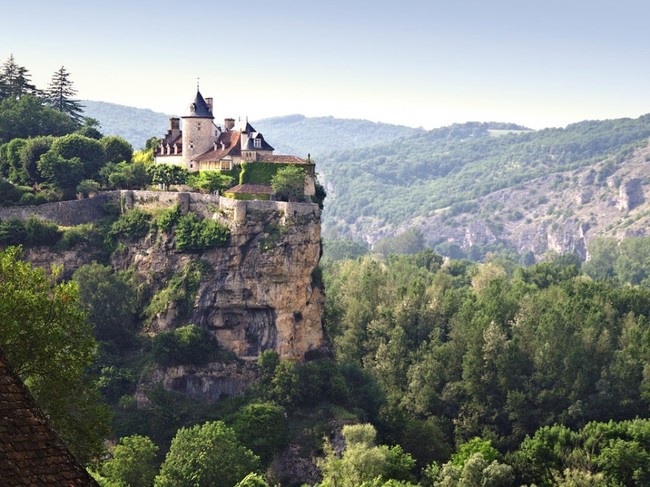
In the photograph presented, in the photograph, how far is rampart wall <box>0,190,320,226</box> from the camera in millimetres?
86125

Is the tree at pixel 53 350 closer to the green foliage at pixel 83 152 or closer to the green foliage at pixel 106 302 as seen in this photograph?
the green foliage at pixel 106 302

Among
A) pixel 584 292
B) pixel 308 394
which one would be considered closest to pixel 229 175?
pixel 308 394

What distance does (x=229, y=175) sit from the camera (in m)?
89.4

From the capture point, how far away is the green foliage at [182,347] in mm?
82375

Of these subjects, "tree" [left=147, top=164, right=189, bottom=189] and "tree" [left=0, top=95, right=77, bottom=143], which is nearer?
"tree" [left=147, top=164, right=189, bottom=189]

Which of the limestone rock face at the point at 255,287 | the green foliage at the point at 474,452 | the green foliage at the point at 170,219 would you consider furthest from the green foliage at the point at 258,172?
the green foliage at the point at 474,452

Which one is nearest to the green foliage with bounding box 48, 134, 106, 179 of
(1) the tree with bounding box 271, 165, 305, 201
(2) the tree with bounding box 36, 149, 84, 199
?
(2) the tree with bounding box 36, 149, 84, 199

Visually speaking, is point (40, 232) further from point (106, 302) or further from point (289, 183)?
point (289, 183)

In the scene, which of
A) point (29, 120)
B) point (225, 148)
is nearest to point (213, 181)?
point (225, 148)

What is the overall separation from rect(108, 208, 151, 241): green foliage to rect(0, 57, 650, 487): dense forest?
12 centimetres

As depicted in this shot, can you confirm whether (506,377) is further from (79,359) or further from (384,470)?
(79,359)

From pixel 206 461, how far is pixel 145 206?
98.7ft

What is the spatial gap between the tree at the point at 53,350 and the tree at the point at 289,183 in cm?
5083

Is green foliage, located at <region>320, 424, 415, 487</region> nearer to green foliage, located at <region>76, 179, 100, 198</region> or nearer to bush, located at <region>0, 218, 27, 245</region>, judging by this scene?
bush, located at <region>0, 218, 27, 245</region>
